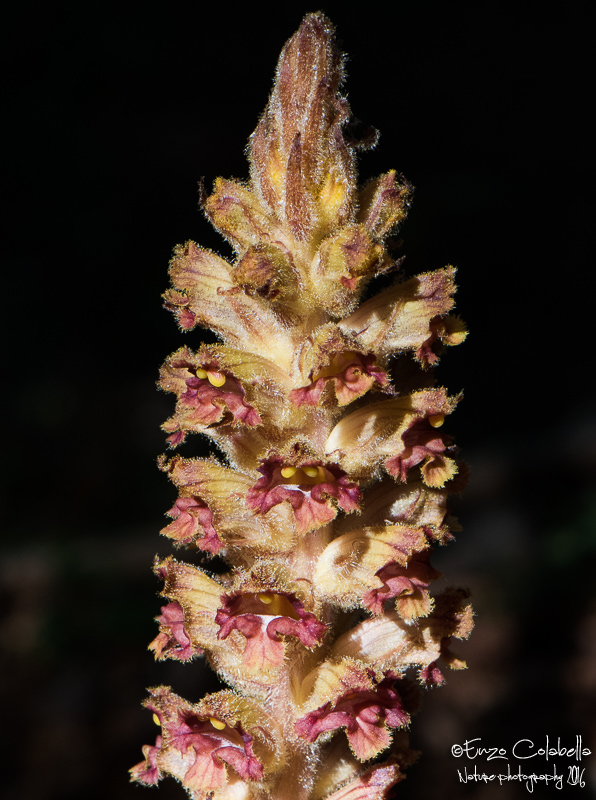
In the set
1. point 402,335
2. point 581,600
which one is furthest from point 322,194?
point 581,600

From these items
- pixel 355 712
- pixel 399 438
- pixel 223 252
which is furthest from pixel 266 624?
pixel 223 252

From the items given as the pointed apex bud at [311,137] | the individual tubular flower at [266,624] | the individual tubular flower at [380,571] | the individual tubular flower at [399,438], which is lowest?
the individual tubular flower at [266,624]

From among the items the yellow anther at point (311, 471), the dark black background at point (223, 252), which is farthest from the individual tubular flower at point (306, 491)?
the dark black background at point (223, 252)

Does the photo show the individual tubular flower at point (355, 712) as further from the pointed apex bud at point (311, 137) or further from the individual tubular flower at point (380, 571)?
the pointed apex bud at point (311, 137)

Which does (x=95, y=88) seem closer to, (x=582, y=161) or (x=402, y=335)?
(x=582, y=161)

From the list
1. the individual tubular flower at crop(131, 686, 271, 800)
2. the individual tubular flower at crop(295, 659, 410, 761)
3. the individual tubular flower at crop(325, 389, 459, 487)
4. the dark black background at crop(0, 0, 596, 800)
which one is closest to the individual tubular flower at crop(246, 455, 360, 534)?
the individual tubular flower at crop(325, 389, 459, 487)

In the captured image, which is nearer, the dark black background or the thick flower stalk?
the thick flower stalk

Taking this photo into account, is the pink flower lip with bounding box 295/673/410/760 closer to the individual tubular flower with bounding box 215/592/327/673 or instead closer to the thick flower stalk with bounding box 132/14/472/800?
the thick flower stalk with bounding box 132/14/472/800
